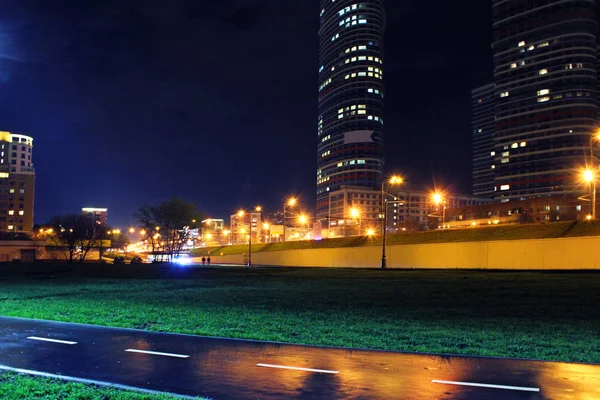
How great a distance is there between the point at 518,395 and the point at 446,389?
1.16m

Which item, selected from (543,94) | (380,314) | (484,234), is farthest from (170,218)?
(543,94)

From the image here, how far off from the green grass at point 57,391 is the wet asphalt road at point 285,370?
653 millimetres

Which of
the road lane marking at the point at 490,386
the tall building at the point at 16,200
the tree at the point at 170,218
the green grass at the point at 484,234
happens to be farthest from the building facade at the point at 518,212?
the tall building at the point at 16,200

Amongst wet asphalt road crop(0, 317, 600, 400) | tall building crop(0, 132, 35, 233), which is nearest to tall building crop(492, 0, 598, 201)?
tall building crop(0, 132, 35, 233)

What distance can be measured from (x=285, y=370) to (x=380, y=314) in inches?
327

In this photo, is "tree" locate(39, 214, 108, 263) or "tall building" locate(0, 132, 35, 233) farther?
"tall building" locate(0, 132, 35, 233)

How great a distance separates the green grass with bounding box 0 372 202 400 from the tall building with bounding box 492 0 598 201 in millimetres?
179039

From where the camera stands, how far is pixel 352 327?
15461mm

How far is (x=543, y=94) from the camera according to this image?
176 metres

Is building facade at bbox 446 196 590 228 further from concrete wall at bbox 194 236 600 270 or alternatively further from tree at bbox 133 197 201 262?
tree at bbox 133 197 201 262

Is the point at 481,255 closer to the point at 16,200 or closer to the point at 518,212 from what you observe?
the point at 518,212

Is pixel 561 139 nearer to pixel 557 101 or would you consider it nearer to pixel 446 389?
pixel 557 101

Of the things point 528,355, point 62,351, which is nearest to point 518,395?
point 528,355

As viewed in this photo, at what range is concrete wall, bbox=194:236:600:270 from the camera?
133 feet
